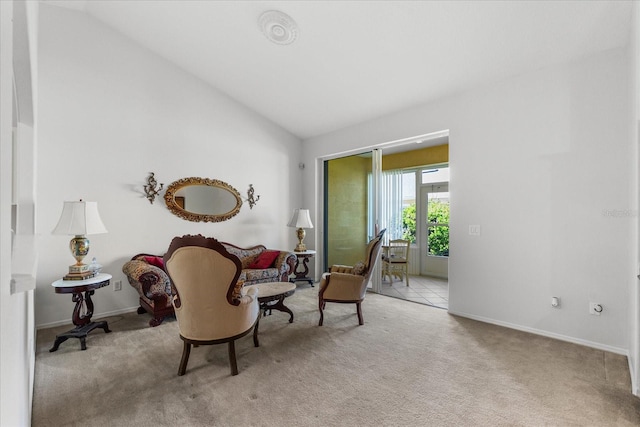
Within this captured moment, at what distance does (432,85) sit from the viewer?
12.1 feet

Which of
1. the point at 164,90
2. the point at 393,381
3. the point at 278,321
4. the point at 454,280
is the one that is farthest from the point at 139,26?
the point at 454,280

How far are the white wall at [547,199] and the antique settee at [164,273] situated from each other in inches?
95.8

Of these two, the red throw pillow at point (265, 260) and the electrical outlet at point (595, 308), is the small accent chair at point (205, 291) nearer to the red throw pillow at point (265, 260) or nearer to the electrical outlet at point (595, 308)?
the red throw pillow at point (265, 260)

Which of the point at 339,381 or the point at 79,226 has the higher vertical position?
the point at 79,226

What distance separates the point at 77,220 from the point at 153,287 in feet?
3.29

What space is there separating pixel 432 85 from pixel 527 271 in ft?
7.92

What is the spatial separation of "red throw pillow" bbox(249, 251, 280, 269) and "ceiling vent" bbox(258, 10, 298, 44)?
2.93 meters

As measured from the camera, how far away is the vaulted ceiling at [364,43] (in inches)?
105

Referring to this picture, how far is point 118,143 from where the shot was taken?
3.91 meters

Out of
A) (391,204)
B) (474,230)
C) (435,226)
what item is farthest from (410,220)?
(474,230)

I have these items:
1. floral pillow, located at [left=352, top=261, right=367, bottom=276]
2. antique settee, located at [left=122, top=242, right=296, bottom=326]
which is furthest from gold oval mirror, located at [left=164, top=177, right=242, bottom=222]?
floral pillow, located at [left=352, top=261, right=367, bottom=276]

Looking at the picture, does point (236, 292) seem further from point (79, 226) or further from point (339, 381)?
point (79, 226)

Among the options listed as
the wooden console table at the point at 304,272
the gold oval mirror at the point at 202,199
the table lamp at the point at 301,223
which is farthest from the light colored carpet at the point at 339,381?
the table lamp at the point at 301,223

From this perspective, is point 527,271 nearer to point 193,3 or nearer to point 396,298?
Result: point 396,298
